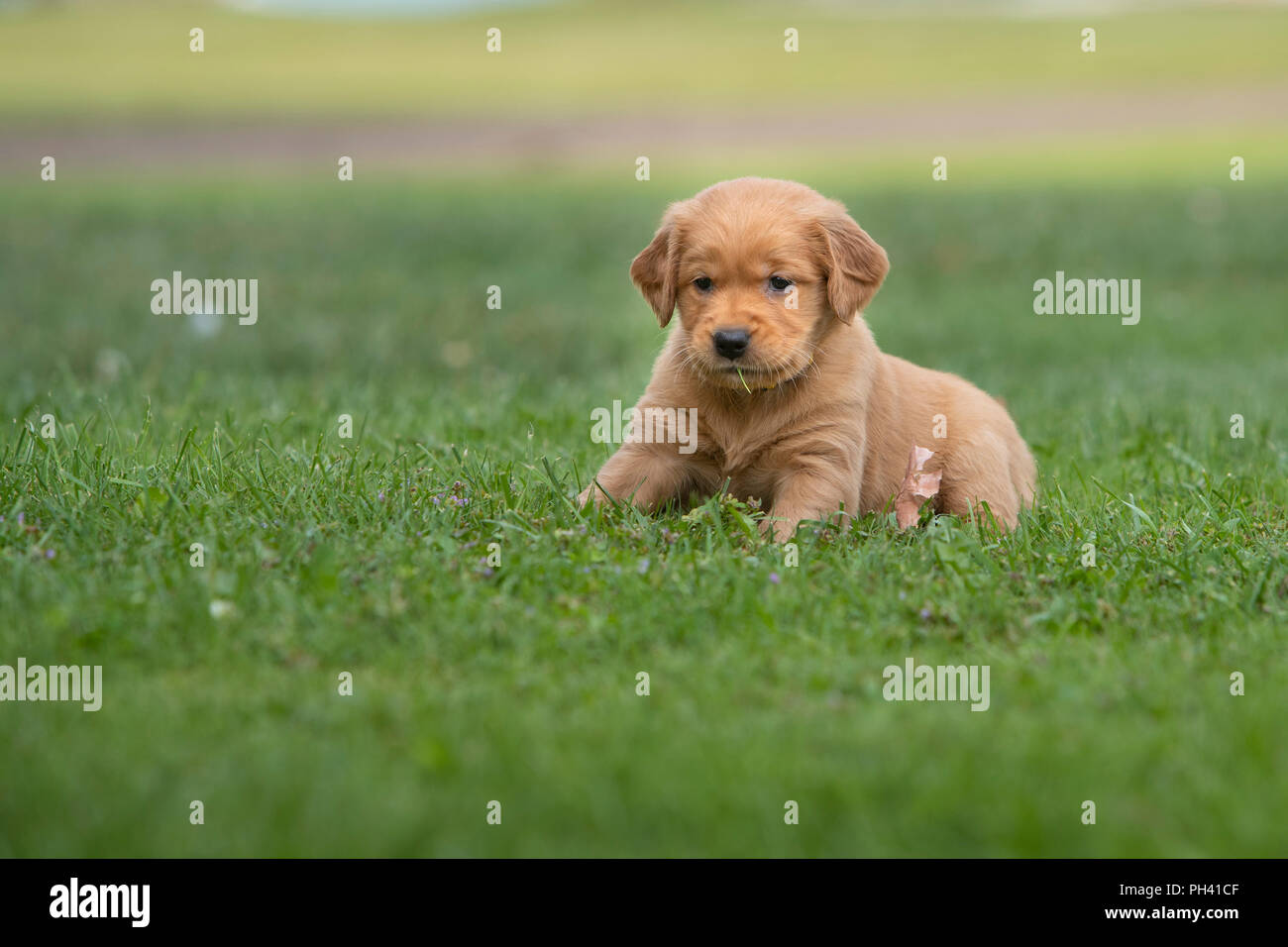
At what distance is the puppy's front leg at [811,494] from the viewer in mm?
4273

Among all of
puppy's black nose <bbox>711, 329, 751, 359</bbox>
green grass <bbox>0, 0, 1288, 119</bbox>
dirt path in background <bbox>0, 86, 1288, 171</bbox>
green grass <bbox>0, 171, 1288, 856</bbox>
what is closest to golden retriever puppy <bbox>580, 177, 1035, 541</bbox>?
puppy's black nose <bbox>711, 329, 751, 359</bbox>

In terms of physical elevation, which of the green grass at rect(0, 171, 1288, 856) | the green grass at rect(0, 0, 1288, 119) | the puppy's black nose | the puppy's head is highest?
the green grass at rect(0, 0, 1288, 119)

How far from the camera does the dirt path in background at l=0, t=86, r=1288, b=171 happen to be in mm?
24906

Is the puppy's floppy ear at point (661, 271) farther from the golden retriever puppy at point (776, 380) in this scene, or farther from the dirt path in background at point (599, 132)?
the dirt path in background at point (599, 132)

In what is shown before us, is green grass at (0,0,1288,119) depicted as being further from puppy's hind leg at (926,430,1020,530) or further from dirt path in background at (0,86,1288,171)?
puppy's hind leg at (926,430,1020,530)

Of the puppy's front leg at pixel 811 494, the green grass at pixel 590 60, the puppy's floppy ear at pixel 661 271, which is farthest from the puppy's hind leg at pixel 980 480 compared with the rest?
the green grass at pixel 590 60

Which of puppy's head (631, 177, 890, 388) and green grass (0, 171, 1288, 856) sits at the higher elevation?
puppy's head (631, 177, 890, 388)

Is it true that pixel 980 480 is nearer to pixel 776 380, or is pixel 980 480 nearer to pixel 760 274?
pixel 776 380

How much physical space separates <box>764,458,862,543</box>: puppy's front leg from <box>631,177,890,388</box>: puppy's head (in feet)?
1.04

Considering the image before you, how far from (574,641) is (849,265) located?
1794mm
